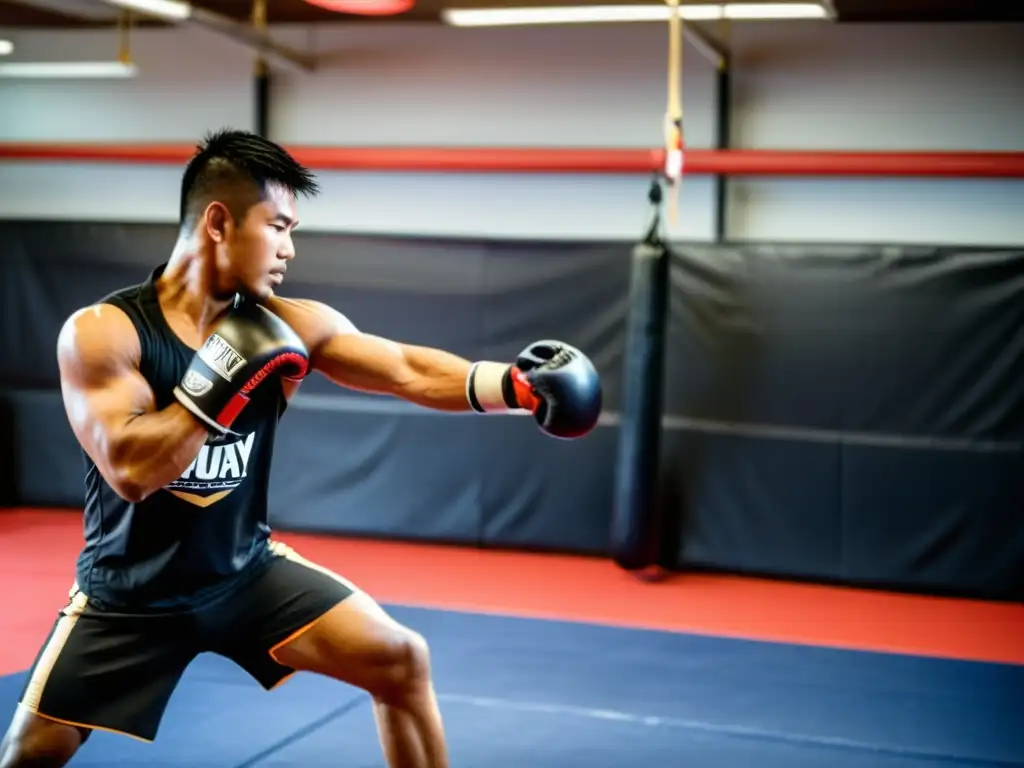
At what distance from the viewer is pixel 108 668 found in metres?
2.33

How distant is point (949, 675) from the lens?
4.16m

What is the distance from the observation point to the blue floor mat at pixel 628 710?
3.26 meters

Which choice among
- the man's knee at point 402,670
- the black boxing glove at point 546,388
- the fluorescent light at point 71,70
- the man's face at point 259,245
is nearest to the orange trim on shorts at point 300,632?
the man's knee at point 402,670

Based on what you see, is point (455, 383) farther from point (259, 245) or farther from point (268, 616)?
point (268, 616)

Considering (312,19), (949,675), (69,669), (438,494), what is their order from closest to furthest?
(69,669)
(949,675)
(438,494)
(312,19)

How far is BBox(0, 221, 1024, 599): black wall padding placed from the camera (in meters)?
5.55

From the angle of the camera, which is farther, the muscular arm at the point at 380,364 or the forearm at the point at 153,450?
the muscular arm at the point at 380,364

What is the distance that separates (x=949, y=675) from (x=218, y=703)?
2.34 m

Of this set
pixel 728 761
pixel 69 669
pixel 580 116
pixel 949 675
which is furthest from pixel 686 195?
pixel 69 669

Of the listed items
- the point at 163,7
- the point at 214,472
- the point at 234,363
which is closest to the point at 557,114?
the point at 163,7

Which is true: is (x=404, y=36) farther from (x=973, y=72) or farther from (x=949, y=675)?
(x=949, y=675)

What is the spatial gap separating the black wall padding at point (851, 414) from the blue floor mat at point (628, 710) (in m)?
1.32

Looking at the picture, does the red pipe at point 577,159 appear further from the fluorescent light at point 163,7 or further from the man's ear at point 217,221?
the man's ear at point 217,221

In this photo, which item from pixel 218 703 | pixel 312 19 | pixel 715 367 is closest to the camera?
pixel 218 703
